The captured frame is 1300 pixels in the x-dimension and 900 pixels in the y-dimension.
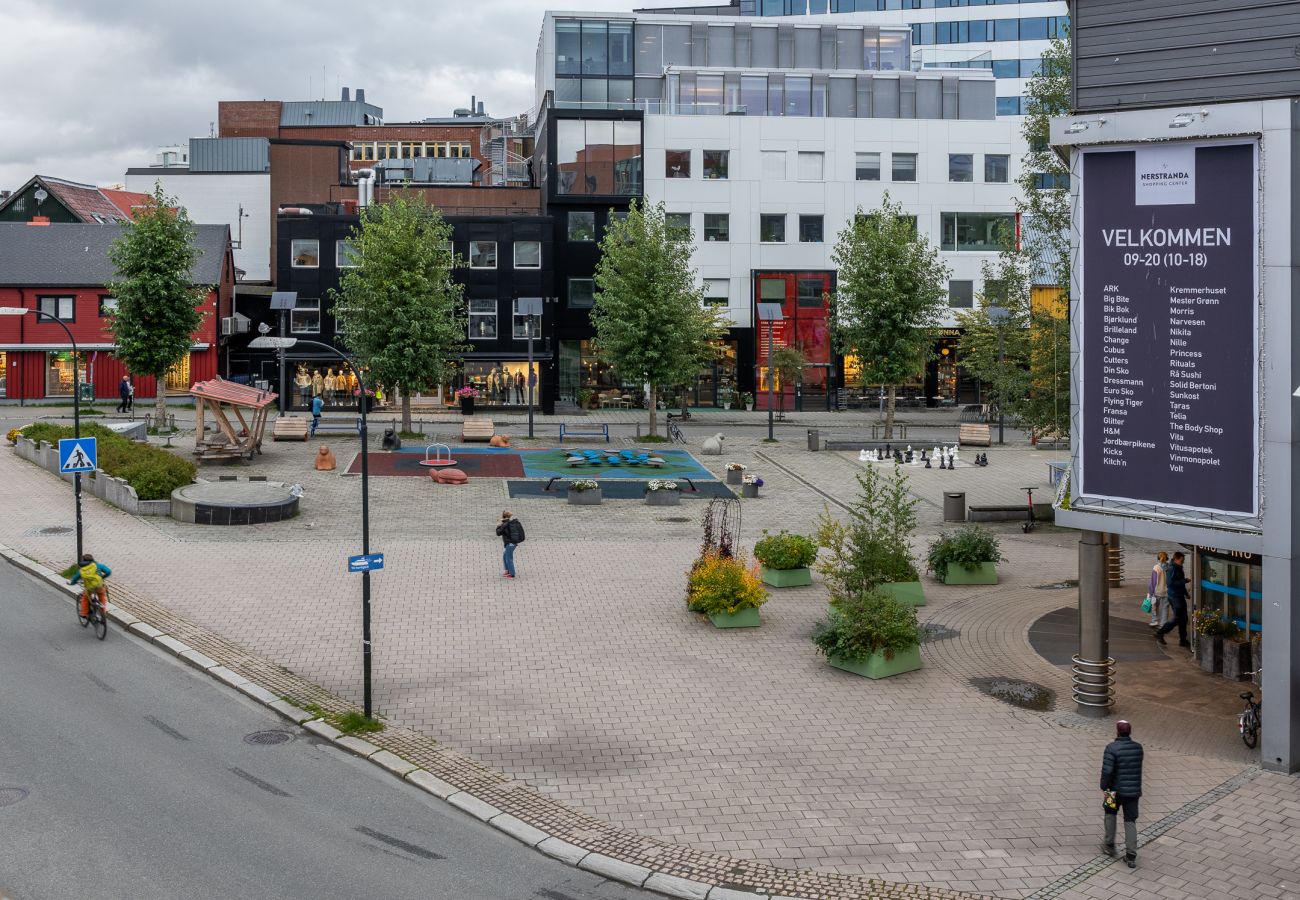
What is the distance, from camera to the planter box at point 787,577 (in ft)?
84.8

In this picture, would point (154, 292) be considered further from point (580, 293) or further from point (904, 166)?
point (904, 166)

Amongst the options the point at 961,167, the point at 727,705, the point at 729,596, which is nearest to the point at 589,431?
the point at 961,167

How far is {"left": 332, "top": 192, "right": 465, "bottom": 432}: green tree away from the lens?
50.2m

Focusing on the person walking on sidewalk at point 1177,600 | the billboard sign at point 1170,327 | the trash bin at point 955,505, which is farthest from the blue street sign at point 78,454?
the trash bin at point 955,505

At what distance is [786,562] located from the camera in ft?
84.7

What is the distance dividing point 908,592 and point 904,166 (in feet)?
167

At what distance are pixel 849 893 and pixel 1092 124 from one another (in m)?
11.1

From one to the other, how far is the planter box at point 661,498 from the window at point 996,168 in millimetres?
42724

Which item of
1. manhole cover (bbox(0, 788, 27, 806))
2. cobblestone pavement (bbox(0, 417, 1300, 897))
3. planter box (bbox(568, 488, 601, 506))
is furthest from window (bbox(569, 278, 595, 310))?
manhole cover (bbox(0, 788, 27, 806))

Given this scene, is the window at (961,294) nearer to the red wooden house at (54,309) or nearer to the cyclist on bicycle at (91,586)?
the red wooden house at (54,309)

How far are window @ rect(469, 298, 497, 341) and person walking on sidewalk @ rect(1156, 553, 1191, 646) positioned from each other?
4824 cm

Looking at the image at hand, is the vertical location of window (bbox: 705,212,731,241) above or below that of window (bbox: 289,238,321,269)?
above

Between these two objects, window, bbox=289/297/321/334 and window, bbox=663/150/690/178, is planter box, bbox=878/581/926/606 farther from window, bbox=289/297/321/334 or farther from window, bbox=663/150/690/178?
window, bbox=663/150/690/178

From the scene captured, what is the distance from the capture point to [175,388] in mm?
69438
